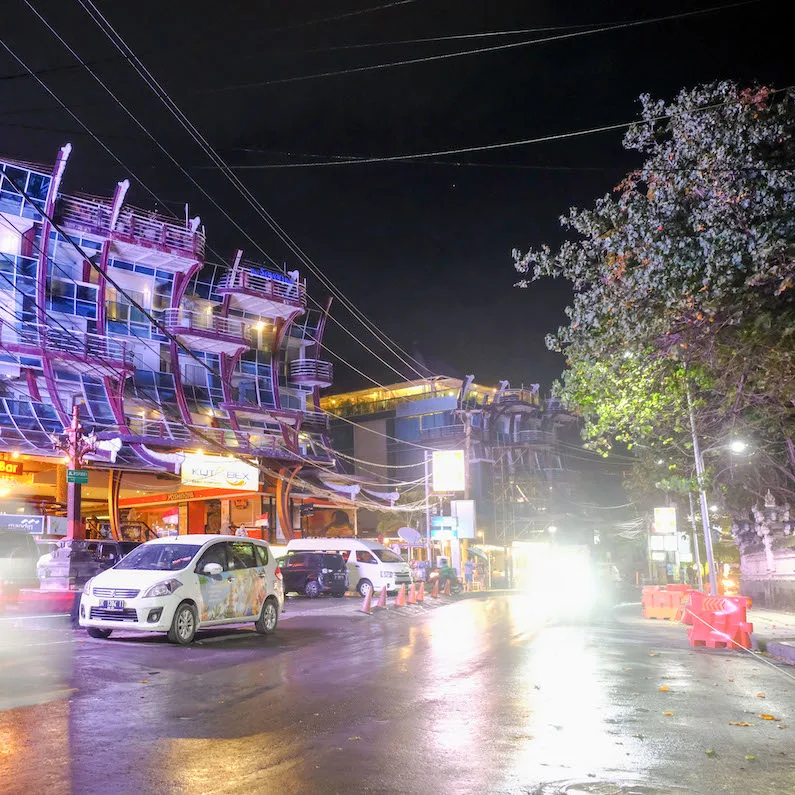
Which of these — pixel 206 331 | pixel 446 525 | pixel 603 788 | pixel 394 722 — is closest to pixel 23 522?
pixel 206 331

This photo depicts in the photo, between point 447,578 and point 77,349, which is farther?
point 77,349

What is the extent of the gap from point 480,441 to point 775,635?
1905 inches

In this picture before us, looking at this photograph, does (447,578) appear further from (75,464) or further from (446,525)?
(75,464)

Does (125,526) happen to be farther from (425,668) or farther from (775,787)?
(775,787)

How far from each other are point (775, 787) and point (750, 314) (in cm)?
758

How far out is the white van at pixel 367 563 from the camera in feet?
104

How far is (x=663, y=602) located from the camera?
23.8m

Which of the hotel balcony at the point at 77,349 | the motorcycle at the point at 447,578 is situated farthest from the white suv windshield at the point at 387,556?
the hotel balcony at the point at 77,349

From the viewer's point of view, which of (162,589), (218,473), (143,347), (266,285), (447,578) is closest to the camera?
(162,589)

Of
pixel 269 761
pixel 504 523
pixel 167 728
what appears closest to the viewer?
pixel 269 761

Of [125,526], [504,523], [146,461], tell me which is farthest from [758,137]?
[504,523]

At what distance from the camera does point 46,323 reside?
3747cm

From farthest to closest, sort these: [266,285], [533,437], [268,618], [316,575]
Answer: [533,437]
[266,285]
[316,575]
[268,618]

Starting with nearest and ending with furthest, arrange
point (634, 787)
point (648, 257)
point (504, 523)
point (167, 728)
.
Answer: point (634, 787), point (167, 728), point (648, 257), point (504, 523)
